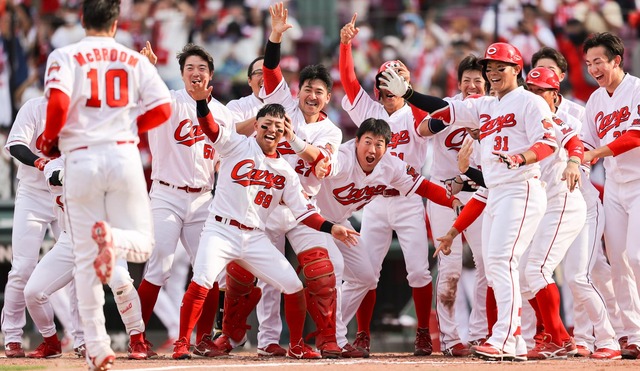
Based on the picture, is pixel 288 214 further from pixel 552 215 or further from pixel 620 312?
pixel 620 312

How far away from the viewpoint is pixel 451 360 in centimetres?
682

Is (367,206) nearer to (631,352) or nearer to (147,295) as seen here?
(147,295)

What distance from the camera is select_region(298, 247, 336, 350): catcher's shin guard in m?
6.94

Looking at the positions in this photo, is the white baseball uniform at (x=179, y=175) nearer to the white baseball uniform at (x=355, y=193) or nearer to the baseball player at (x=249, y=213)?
the baseball player at (x=249, y=213)

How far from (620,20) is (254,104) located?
5.85m

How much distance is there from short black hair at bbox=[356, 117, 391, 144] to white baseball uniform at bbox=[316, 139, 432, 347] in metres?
0.23

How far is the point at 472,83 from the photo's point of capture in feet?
25.0

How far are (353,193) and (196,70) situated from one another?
1.39 metres

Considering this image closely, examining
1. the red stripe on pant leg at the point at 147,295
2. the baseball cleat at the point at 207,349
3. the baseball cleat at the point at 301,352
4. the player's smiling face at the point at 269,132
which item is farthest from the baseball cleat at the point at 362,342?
the player's smiling face at the point at 269,132

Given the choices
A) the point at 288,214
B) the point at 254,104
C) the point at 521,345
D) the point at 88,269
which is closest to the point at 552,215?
the point at 521,345

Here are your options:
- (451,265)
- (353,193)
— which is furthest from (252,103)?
(451,265)

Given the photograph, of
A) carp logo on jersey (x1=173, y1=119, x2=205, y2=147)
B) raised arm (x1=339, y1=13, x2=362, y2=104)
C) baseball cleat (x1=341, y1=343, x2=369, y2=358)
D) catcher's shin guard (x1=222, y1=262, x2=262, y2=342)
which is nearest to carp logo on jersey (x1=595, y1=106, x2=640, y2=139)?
raised arm (x1=339, y1=13, x2=362, y2=104)

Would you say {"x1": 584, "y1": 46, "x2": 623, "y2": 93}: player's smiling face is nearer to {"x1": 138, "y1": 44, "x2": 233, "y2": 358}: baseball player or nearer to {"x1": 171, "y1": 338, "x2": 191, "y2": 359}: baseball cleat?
{"x1": 138, "y1": 44, "x2": 233, "y2": 358}: baseball player

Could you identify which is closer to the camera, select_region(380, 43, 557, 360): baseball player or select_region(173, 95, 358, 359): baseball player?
select_region(380, 43, 557, 360): baseball player
